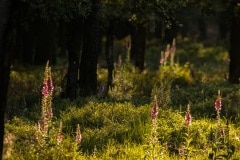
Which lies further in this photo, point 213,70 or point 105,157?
point 213,70

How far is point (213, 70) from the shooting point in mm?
26422

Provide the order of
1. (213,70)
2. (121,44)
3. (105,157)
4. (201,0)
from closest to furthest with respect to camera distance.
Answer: (105,157) < (201,0) < (213,70) < (121,44)

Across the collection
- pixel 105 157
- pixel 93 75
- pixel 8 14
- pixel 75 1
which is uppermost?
pixel 75 1

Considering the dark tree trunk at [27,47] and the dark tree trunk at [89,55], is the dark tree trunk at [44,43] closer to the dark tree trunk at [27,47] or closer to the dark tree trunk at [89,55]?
the dark tree trunk at [27,47]

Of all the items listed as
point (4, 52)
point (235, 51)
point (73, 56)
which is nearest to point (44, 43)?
point (235, 51)

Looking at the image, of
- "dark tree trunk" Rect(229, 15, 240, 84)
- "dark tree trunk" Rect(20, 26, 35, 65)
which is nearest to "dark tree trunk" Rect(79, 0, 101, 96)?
"dark tree trunk" Rect(229, 15, 240, 84)

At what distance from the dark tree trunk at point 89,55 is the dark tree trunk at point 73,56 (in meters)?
0.29

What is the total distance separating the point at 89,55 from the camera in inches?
551

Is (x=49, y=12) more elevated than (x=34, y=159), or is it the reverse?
→ (x=49, y=12)

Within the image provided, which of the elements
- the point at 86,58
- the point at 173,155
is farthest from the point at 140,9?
the point at 173,155

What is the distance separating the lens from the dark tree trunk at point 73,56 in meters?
13.3

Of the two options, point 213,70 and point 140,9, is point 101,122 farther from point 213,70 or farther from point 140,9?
point 213,70

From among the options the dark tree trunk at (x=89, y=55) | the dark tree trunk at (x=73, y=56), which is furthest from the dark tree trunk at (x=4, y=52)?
the dark tree trunk at (x=89, y=55)

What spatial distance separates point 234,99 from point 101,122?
446 centimetres
